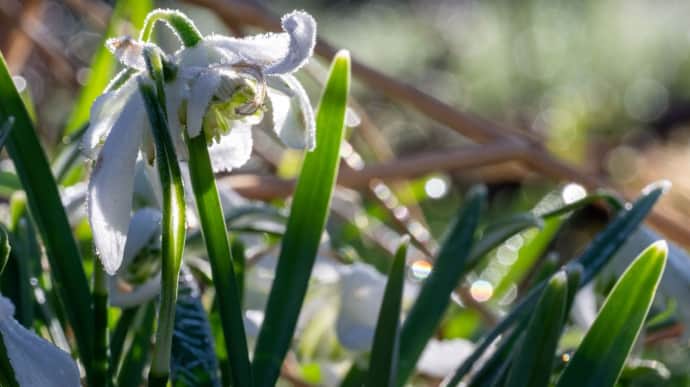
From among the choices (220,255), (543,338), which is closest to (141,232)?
(220,255)

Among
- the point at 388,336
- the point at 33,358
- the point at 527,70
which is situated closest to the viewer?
the point at 33,358

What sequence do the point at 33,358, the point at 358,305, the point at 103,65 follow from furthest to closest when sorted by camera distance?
the point at 103,65 < the point at 358,305 < the point at 33,358

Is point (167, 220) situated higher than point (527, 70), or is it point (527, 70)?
point (167, 220)

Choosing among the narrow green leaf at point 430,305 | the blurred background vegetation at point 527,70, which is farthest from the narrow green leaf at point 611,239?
the blurred background vegetation at point 527,70

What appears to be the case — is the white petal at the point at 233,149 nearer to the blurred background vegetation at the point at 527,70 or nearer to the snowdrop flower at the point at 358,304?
the snowdrop flower at the point at 358,304

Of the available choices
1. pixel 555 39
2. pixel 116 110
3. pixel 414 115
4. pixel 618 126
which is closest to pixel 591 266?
pixel 116 110

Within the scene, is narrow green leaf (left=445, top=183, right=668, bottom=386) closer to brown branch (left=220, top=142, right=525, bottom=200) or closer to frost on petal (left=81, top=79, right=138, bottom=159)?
frost on petal (left=81, top=79, right=138, bottom=159)

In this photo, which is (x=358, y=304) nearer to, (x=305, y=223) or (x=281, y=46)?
(x=305, y=223)
